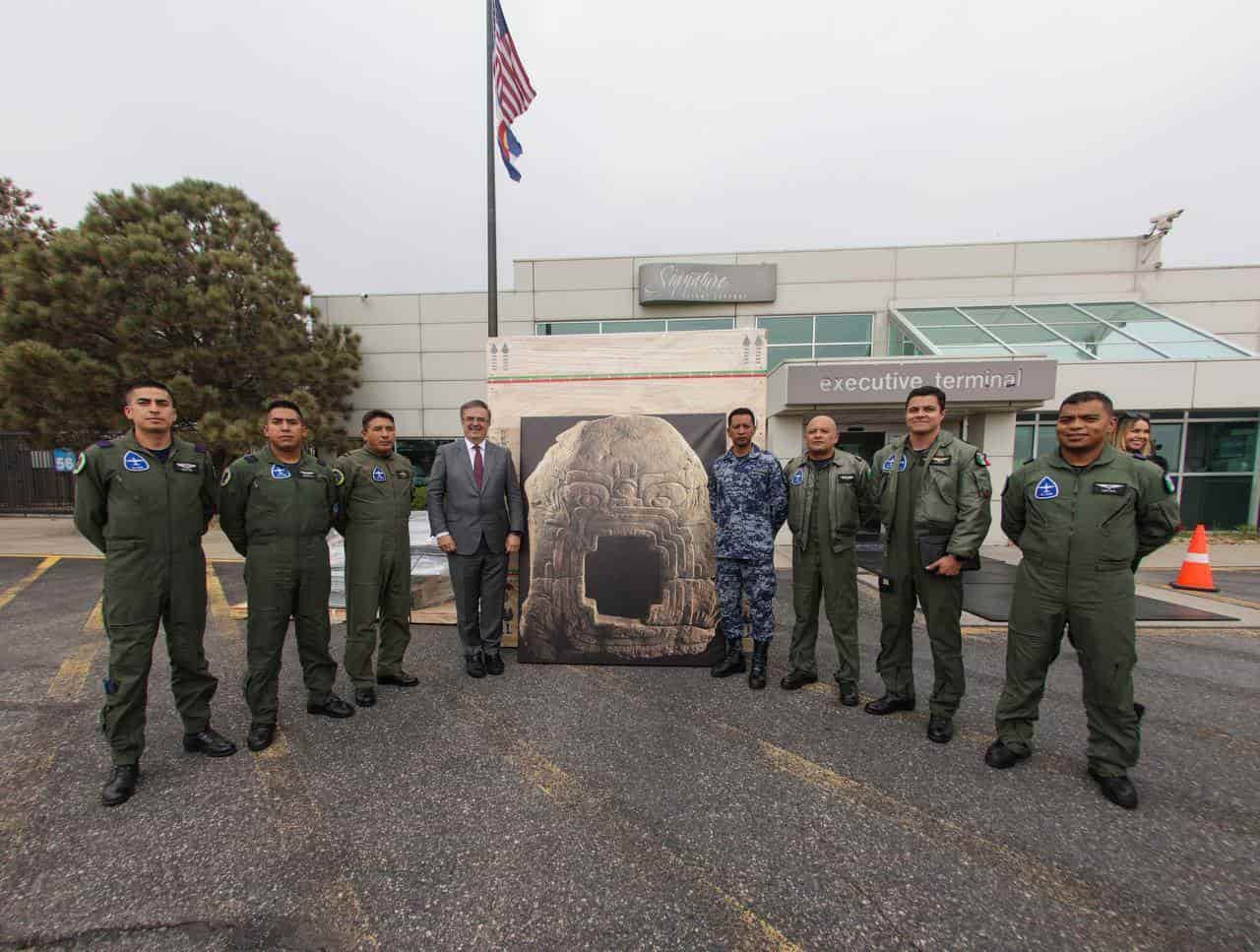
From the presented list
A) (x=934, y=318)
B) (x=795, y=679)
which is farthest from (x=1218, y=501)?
(x=795, y=679)

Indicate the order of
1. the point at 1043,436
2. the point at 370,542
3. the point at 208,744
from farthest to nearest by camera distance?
the point at 1043,436 < the point at 370,542 < the point at 208,744

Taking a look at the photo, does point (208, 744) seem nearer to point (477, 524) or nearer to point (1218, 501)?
point (477, 524)

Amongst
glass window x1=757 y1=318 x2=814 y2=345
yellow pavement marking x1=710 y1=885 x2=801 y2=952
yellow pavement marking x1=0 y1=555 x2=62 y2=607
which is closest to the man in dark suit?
yellow pavement marking x1=710 y1=885 x2=801 y2=952

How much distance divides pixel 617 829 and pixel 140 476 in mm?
2926

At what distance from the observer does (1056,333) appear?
11.3m

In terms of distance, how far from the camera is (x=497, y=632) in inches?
155

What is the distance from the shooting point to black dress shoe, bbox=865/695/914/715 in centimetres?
327

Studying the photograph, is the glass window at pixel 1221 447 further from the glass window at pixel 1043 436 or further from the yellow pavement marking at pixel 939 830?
the yellow pavement marking at pixel 939 830

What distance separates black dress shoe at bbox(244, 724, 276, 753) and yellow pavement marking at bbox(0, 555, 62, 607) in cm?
561

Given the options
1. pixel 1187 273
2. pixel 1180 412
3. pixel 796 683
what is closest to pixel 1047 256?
pixel 1187 273

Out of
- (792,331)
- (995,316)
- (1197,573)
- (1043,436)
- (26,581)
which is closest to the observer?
(1197,573)

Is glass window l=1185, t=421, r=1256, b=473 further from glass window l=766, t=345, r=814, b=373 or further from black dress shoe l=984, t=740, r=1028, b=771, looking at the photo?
black dress shoe l=984, t=740, r=1028, b=771

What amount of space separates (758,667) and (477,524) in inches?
92.8

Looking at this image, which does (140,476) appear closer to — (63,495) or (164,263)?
(164,263)
